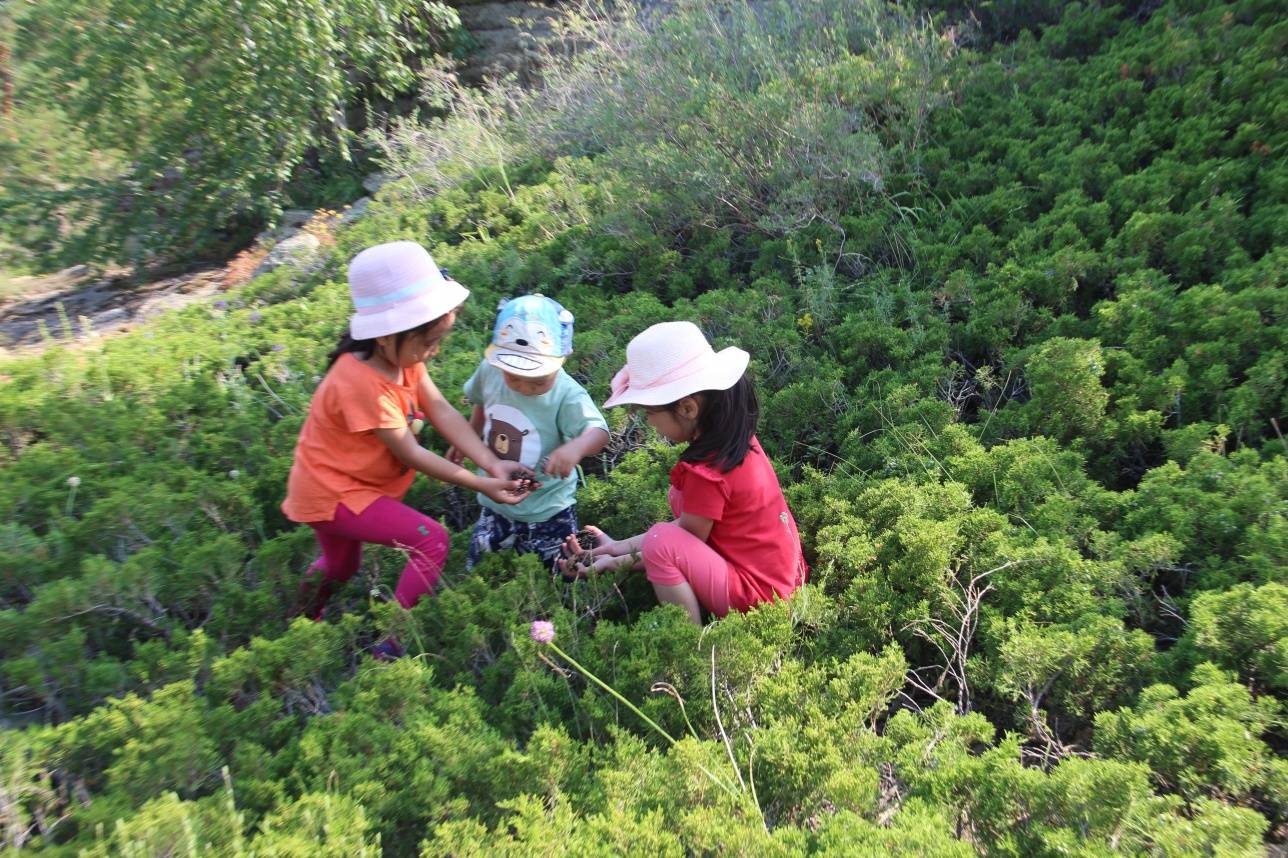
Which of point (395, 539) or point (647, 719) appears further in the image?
point (395, 539)

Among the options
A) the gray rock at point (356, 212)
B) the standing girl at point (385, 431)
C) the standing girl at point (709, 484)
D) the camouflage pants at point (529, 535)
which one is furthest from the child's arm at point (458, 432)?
the gray rock at point (356, 212)

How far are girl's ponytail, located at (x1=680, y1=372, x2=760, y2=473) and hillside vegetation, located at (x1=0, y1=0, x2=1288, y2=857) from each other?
1.61 ft

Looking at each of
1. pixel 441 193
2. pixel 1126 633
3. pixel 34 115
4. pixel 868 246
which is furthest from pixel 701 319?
pixel 34 115

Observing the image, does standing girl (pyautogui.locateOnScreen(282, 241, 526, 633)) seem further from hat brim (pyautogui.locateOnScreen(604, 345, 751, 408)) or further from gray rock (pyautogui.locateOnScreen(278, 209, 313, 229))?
gray rock (pyautogui.locateOnScreen(278, 209, 313, 229))

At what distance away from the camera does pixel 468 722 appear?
8.21ft

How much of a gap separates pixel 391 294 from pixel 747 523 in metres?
1.39

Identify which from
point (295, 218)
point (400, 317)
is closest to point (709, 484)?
point (400, 317)

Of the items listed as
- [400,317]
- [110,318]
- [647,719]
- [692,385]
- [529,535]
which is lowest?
[110,318]

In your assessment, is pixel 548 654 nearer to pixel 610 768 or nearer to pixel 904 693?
pixel 610 768

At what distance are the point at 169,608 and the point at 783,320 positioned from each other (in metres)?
3.00

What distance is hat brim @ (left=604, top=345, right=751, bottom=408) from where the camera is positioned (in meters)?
2.70

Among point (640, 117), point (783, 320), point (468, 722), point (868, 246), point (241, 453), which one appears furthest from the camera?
point (640, 117)

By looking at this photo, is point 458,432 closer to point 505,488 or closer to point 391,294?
point 505,488

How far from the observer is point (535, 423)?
314 centimetres
